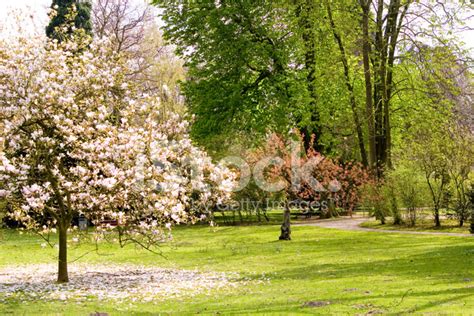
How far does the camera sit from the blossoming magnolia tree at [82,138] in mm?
13266

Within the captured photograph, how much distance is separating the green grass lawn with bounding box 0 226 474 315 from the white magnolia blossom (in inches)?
114

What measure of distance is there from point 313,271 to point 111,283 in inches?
225

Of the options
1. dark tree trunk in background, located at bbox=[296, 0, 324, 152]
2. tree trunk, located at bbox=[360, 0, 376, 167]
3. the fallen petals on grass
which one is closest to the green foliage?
dark tree trunk in background, located at bbox=[296, 0, 324, 152]

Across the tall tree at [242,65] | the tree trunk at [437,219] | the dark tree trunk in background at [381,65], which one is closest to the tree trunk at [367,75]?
the dark tree trunk in background at [381,65]

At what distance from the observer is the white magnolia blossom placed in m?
13.3

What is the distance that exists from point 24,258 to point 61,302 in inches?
427

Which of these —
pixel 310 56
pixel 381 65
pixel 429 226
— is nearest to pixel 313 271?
pixel 429 226

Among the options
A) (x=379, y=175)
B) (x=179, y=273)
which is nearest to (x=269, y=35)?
(x=379, y=175)

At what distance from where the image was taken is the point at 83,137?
14477mm

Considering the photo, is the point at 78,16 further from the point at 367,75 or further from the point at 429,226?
the point at 429,226

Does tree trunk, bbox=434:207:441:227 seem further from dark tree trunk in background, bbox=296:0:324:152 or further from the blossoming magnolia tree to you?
the blossoming magnolia tree

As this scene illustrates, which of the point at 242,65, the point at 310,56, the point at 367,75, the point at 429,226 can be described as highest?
the point at 310,56

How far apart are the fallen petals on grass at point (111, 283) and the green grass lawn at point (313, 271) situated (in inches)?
24.8

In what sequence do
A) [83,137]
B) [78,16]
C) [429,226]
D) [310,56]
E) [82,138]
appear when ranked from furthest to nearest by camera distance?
[78,16], [310,56], [429,226], [83,137], [82,138]
